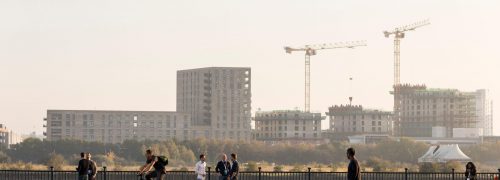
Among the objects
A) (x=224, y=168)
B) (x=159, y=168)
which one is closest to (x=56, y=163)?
(x=224, y=168)

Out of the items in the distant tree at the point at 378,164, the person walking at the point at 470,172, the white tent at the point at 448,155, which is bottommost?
the distant tree at the point at 378,164

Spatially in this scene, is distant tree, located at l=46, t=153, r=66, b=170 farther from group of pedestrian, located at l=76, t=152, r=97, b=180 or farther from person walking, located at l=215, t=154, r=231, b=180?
person walking, located at l=215, t=154, r=231, b=180

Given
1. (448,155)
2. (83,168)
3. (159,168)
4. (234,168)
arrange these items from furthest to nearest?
(448,155) < (234,168) < (83,168) < (159,168)

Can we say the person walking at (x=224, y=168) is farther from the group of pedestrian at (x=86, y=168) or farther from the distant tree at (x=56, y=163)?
the distant tree at (x=56, y=163)

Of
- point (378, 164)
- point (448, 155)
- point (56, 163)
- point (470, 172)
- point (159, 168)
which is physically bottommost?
point (378, 164)

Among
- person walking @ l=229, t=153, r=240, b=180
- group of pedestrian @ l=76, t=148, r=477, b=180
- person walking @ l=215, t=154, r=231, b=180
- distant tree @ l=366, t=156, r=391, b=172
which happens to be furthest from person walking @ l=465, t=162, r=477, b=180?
distant tree @ l=366, t=156, r=391, b=172

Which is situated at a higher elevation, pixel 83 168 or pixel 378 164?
pixel 83 168

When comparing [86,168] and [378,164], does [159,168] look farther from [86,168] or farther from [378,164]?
[378,164]

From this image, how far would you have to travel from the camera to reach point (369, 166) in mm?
158250

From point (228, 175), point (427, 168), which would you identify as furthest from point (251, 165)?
point (228, 175)

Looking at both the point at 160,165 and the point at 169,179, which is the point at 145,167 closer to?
the point at 160,165

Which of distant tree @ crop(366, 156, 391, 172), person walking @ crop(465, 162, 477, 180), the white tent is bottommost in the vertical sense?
distant tree @ crop(366, 156, 391, 172)

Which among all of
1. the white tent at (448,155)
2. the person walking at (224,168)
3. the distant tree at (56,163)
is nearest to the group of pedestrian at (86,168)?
the person walking at (224,168)

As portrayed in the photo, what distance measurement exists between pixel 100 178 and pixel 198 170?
3488 centimetres
